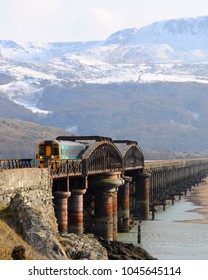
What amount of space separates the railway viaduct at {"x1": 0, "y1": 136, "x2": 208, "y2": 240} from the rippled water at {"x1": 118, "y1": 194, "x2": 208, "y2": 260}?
3718mm

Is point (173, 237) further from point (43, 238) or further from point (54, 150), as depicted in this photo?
point (43, 238)

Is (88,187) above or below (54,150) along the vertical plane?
below

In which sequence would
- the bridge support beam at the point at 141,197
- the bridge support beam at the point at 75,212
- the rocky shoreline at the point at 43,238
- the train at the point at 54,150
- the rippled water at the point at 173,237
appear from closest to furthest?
1. the rocky shoreline at the point at 43,238
2. the bridge support beam at the point at 75,212
3. the train at the point at 54,150
4. the rippled water at the point at 173,237
5. the bridge support beam at the point at 141,197

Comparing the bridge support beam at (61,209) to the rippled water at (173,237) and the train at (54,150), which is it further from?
the rippled water at (173,237)

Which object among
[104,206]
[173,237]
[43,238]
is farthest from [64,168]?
[173,237]

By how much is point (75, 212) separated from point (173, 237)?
2861 centimetres

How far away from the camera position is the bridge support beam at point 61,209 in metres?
59.5

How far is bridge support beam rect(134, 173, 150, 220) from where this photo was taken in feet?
373

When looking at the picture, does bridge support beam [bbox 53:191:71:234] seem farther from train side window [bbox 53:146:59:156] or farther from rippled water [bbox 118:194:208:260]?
rippled water [bbox 118:194:208:260]

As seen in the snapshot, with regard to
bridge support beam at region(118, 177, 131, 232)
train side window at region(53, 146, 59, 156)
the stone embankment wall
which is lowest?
bridge support beam at region(118, 177, 131, 232)

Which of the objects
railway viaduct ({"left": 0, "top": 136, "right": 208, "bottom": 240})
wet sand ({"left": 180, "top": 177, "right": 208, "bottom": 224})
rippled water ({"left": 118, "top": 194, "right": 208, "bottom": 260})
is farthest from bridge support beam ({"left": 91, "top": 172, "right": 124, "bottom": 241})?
wet sand ({"left": 180, "top": 177, "right": 208, "bottom": 224})

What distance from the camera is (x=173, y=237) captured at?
92375mm

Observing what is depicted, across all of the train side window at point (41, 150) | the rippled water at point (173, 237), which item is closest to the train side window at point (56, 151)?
the train side window at point (41, 150)

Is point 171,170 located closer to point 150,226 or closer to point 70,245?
point 150,226
